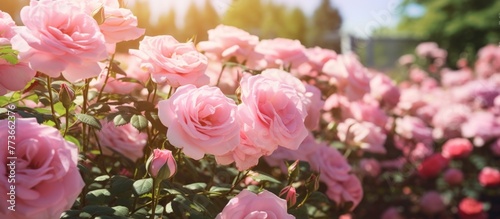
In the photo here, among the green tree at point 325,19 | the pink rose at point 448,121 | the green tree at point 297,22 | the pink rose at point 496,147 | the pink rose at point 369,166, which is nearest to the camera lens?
the pink rose at point 369,166

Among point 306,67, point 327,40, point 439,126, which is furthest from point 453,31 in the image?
point 306,67

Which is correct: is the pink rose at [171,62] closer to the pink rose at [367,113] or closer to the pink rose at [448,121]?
the pink rose at [367,113]

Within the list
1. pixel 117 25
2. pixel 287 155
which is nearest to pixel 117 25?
pixel 117 25

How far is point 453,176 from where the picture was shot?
2.97 meters

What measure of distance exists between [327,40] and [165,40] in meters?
15.1

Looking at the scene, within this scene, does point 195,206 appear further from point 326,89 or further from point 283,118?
point 326,89

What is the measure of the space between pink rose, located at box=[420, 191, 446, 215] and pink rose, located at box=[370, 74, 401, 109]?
0.59 meters

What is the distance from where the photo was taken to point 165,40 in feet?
3.64

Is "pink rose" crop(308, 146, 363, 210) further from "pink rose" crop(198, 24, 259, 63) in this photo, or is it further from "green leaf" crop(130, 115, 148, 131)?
"green leaf" crop(130, 115, 148, 131)

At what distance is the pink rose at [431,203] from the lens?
112 inches

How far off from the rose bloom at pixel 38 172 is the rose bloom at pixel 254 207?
0.91 feet

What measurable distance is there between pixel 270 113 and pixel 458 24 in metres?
20.2

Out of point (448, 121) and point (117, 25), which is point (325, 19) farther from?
A: point (117, 25)

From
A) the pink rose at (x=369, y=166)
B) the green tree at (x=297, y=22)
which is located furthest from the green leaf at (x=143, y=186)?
the green tree at (x=297, y=22)
